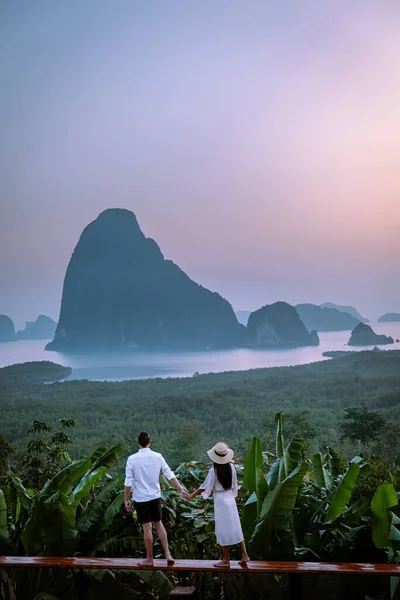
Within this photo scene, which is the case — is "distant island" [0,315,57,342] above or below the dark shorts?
above

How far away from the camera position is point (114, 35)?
890 inches

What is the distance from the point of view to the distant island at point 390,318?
138 ft

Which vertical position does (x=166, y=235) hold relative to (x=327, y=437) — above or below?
above

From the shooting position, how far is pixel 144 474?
132 inches

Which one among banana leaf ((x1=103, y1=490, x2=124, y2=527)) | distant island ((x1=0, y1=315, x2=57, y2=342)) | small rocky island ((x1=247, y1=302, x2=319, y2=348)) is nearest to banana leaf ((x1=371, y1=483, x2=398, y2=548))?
banana leaf ((x1=103, y1=490, x2=124, y2=527))

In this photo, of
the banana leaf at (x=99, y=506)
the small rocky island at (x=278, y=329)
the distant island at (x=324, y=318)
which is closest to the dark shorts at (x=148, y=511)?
the banana leaf at (x=99, y=506)

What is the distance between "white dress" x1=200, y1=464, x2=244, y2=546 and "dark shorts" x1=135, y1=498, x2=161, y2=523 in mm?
304

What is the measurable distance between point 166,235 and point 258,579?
4121 centimetres

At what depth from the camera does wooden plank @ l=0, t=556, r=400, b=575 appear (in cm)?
298

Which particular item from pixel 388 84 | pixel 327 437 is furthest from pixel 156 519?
pixel 388 84

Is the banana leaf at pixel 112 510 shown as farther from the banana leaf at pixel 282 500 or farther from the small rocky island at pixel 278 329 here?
the small rocky island at pixel 278 329

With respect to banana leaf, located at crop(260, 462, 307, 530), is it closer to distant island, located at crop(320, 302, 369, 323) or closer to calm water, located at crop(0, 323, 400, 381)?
calm water, located at crop(0, 323, 400, 381)

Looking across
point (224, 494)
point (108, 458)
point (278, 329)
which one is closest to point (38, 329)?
point (278, 329)

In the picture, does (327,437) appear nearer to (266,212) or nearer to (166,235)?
(266,212)
